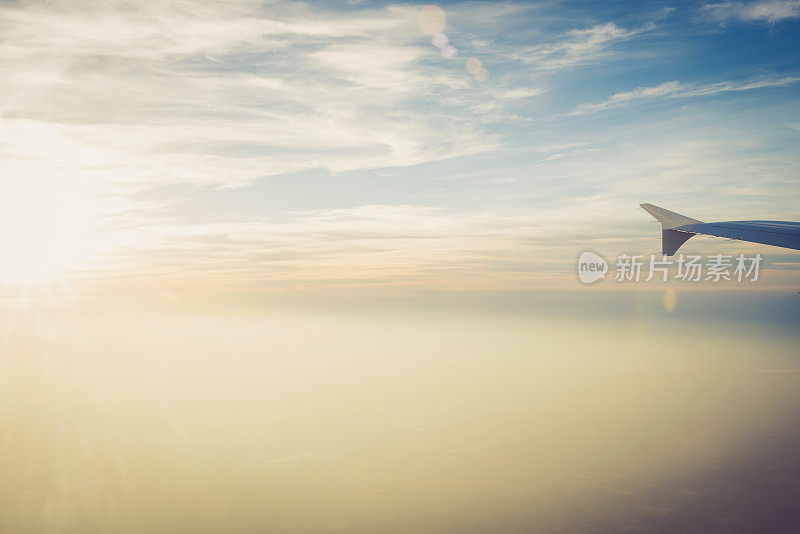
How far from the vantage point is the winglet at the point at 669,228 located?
122 feet

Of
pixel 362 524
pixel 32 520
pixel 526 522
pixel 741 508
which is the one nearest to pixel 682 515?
pixel 741 508

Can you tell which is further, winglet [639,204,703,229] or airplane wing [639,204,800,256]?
winglet [639,204,703,229]

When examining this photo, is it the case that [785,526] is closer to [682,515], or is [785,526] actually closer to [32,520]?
[682,515]

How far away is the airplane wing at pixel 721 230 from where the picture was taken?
104ft

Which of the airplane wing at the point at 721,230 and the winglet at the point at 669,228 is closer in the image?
the airplane wing at the point at 721,230

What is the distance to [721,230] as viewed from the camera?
3550cm

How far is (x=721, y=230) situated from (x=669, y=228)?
3.59 m

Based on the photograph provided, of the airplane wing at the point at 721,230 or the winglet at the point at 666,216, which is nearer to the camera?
the airplane wing at the point at 721,230

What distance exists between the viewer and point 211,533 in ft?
602

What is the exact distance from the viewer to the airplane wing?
3175cm

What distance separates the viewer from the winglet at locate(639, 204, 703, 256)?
37.1 m

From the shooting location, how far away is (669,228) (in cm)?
3672

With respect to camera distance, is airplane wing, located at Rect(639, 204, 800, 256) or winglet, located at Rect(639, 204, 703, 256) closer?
airplane wing, located at Rect(639, 204, 800, 256)

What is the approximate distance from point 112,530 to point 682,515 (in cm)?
23991
